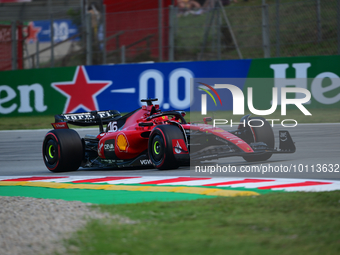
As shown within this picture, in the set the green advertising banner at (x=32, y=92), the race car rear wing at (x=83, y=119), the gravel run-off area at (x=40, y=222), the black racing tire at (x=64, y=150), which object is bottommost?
Result: the gravel run-off area at (x=40, y=222)

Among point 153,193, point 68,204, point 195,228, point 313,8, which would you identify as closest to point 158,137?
point 153,193

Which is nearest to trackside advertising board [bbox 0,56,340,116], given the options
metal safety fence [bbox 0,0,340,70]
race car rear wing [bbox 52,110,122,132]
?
metal safety fence [bbox 0,0,340,70]

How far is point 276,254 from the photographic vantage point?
3.15m

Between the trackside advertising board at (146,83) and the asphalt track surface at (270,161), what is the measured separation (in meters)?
1.92

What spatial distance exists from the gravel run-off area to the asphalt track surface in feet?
7.69

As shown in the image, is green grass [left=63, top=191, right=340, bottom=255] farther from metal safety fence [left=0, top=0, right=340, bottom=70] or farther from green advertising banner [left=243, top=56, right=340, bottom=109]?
metal safety fence [left=0, top=0, right=340, bottom=70]

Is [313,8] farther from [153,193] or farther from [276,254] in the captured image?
[276,254]

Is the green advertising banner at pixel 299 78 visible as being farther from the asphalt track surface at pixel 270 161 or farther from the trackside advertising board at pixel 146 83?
the asphalt track surface at pixel 270 161

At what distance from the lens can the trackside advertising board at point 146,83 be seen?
571 inches

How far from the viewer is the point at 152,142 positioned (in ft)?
24.3

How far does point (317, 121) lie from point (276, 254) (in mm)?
10778

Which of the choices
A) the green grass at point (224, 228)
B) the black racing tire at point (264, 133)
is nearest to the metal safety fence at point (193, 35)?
the black racing tire at point (264, 133)

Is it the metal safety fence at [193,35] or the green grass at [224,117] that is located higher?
the metal safety fence at [193,35]

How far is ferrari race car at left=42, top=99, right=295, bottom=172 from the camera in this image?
717 centimetres
